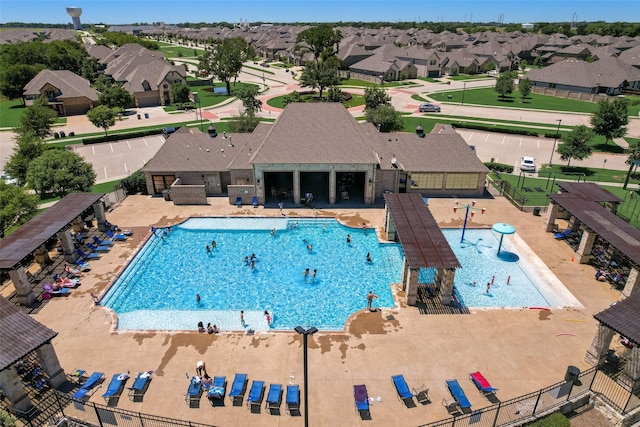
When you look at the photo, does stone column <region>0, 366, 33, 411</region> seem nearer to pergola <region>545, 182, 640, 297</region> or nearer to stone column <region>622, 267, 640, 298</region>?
pergola <region>545, 182, 640, 297</region>

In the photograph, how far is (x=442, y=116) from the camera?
84.6m

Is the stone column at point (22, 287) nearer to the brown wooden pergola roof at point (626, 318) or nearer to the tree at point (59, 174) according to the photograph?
the tree at point (59, 174)

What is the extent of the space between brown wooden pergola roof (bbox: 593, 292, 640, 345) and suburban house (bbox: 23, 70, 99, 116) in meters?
99.4

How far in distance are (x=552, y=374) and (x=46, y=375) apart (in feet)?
93.8

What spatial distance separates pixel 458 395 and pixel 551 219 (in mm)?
25141

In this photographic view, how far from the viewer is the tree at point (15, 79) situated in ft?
303

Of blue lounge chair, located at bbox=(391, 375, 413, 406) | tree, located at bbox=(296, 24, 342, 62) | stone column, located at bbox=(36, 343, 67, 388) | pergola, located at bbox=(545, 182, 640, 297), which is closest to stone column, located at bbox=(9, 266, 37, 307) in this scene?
stone column, located at bbox=(36, 343, 67, 388)

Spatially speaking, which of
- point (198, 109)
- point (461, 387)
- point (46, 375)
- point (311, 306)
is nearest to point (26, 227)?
point (46, 375)

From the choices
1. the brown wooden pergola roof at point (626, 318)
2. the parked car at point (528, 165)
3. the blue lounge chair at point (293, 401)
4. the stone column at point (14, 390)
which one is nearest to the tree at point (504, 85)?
the parked car at point (528, 165)

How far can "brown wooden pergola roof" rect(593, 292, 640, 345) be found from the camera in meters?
20.7

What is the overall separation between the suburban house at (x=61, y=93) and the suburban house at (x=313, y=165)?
5440 centimetres

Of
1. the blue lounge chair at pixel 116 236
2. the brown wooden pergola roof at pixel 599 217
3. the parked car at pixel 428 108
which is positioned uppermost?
the parked car at pixel 428 108

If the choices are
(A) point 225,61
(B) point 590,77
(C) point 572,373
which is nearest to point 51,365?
(C) point 572,373

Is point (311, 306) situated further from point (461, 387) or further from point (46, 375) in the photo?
point (46, 375)
